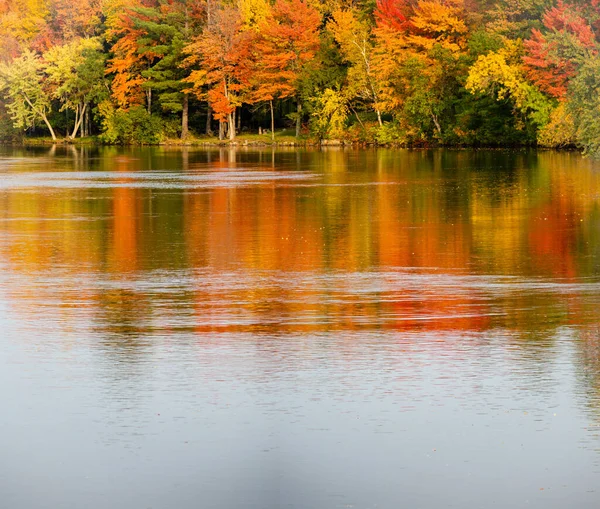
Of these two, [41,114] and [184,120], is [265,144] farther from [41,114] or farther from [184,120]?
[41,114]

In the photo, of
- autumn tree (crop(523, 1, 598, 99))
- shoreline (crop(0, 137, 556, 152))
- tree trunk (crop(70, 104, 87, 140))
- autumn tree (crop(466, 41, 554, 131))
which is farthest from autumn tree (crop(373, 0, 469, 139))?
tree trunk (crop(70, 104, 87, 140))

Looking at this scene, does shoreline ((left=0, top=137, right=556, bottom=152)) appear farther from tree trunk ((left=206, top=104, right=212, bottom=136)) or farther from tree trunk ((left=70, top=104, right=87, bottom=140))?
tree trunk ((left=206, top=104, right=212, bottom=136))

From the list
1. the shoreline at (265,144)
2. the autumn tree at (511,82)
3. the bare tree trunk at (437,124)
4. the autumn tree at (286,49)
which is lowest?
the shoreline at (265,144)

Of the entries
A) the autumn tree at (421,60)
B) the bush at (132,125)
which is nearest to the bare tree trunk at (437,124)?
the autumn tree at (421,60)

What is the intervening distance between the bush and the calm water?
191ft

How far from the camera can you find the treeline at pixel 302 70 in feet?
197

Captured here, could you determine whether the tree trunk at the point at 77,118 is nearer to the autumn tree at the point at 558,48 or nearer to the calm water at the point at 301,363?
the autumn tree at the point at 558,48

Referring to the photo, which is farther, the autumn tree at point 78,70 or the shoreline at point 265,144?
the autumn tree at point 78,70

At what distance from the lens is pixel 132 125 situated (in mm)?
81062

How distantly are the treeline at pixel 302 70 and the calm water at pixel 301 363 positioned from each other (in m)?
30.0

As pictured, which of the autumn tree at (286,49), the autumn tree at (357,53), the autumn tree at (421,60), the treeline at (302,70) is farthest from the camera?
the autumn tree at (286,49)

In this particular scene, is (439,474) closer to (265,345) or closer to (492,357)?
(492,357)

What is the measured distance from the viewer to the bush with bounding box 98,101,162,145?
80938 mm

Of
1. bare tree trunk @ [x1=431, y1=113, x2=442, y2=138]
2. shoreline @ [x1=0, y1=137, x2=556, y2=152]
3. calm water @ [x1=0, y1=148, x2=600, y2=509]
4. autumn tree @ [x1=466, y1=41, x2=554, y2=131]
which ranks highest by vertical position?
autumn tree @ [x1=466, y1=41, x2=554, y2=131]
